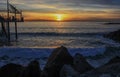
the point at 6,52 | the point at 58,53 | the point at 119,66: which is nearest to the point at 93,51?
the point at 6,52

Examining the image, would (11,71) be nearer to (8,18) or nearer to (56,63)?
(56,63)

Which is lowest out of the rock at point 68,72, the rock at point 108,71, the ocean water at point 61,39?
the ocean water at point 61,39

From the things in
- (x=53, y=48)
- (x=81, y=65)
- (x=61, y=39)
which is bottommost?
(x=61, y=39)

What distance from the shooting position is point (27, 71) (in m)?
10.6

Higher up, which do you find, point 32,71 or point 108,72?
point 108,72

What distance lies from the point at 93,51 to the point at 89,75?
857 inches

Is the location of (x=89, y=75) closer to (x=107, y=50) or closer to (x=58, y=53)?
(x=58, y=53)

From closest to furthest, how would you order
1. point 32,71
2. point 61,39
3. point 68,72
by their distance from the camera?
point 68,72, point 32,71, point 61,39

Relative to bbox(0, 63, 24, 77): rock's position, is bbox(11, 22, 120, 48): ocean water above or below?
below

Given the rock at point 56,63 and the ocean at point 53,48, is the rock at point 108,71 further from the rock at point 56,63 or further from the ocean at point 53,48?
the ocean at point 53,48

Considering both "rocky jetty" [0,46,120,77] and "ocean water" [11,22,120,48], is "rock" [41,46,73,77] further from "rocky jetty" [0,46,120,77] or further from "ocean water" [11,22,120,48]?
"ocean water" [11,22,120,48]

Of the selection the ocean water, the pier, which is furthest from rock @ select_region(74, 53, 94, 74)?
the pier

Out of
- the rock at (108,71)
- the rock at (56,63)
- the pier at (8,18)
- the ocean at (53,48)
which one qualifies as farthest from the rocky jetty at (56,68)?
the pier at (8,18)

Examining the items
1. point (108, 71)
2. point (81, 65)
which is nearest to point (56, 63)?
point (81, 65)
